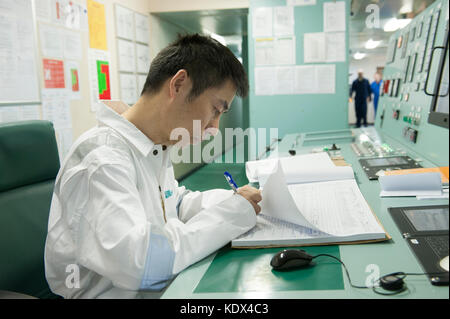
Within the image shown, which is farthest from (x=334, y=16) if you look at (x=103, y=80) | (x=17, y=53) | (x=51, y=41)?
(x=17, y=53)

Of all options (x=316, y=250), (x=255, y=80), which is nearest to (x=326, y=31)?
(x=255, y=80)

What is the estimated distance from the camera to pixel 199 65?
821mm

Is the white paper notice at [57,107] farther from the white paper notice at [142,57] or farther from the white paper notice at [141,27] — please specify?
the white paper notice at [141,27]

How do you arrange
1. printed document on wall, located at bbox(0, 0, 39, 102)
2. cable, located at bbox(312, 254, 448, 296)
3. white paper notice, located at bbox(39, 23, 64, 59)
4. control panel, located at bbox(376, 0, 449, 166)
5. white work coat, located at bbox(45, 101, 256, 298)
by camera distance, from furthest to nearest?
1. white paper notice, located at bbox(39, 23, 64, 59)
2. printed document on wall, located at bbox(0, 0, 39, 102)
3. control panel, located at bbox(376, 0, 449, 166)
4. white work coat, located at bbox(45, 101, 256, 298)
5. cable, located at bbox(312, 254, 448, 296)

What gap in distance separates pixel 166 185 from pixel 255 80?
7.28 ft

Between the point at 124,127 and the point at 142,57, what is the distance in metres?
2.34

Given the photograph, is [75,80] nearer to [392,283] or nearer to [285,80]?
[285,80]

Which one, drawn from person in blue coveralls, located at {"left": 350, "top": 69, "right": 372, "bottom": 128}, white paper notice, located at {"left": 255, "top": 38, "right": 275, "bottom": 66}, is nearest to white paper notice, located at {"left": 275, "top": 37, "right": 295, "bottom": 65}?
white paper notice, located at {"left": 255, "top": 38, "right": 275, "bottom": 66}

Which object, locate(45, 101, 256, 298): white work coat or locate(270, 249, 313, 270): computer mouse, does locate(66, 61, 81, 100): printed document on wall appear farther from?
locate(270, 249, 313, 270): computer mouse

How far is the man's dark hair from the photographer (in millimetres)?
817

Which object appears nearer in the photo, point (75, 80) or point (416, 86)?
point (416, 86)

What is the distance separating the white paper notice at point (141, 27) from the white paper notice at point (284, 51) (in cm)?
108

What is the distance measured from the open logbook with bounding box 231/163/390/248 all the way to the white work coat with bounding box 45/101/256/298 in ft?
0.19

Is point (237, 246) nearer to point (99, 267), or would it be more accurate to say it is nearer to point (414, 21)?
point (99, 267)
